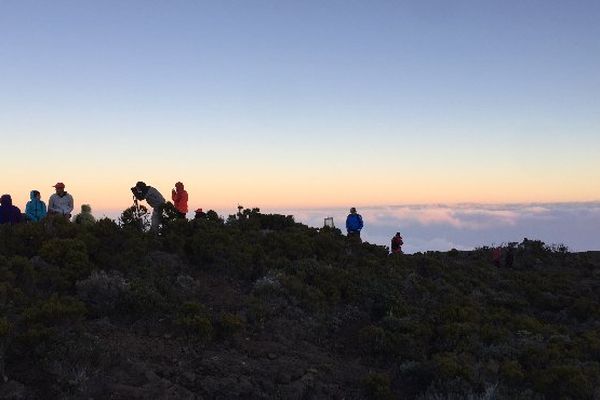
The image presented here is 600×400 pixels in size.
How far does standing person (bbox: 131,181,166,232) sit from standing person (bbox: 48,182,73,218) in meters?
2.11

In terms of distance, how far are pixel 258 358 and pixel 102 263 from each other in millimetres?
5027

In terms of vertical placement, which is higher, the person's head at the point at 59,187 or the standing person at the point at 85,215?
the person's head at the point at 59,187

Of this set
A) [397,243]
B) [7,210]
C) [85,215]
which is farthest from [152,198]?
[397,243]

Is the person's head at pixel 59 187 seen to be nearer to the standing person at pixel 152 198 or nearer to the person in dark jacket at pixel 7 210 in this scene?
the person in dark jacket at pixel 7 210

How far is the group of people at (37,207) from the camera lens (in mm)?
16281

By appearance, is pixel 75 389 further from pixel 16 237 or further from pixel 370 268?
pixel 370 268

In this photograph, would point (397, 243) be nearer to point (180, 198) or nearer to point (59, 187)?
point (180, 198)

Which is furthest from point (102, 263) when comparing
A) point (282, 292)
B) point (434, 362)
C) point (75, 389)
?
point (434, 362)

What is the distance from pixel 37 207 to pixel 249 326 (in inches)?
347

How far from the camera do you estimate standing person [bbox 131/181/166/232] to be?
16109 millimetres

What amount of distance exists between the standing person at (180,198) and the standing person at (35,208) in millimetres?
3786

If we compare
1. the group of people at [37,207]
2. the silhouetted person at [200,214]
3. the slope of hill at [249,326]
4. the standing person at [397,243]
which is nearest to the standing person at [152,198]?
the slope of hill at [249,326]

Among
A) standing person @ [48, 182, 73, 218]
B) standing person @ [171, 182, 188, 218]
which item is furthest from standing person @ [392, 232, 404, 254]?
standing person @ [48, 182, 73, 218]

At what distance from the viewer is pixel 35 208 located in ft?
54.1
